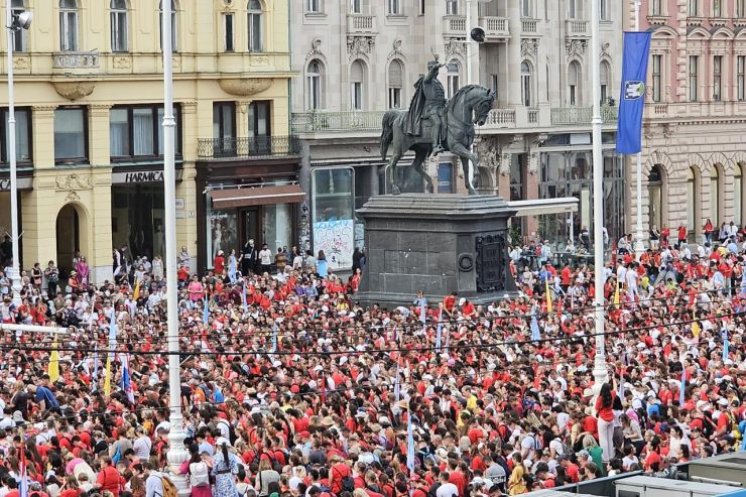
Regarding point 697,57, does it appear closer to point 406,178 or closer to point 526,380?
point 406,178

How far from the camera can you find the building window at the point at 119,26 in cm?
6612

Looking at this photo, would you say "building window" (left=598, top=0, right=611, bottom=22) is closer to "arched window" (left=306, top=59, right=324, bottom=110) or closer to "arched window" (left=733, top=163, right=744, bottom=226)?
"arched window" (left=733, top=163, right=744, bottom=226)

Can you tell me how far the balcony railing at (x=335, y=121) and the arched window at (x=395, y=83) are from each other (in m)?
1.72

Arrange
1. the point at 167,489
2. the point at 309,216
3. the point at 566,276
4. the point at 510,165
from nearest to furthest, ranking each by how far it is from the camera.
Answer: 1. the point at 167,489
2. the point at 566,276
3. the point at 309,216
4. the point at 510,165

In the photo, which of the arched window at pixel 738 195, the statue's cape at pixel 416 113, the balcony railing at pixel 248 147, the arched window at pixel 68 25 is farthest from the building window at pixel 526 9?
the statue's cape at pixel 416 113

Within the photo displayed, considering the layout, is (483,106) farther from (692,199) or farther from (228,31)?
(692,199)

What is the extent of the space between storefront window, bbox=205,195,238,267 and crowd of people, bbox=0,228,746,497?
14.7 metres

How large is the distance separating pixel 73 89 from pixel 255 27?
27.4 feet

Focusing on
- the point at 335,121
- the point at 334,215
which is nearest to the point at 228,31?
the point at 335,121

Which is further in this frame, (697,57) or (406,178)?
(697,57)

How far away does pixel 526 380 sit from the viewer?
120 feet

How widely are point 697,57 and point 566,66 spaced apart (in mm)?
7396

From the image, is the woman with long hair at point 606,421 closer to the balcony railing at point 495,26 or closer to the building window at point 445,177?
the building window at point 445,177

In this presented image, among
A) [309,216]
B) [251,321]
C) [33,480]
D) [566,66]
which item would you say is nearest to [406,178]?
[309,216]
